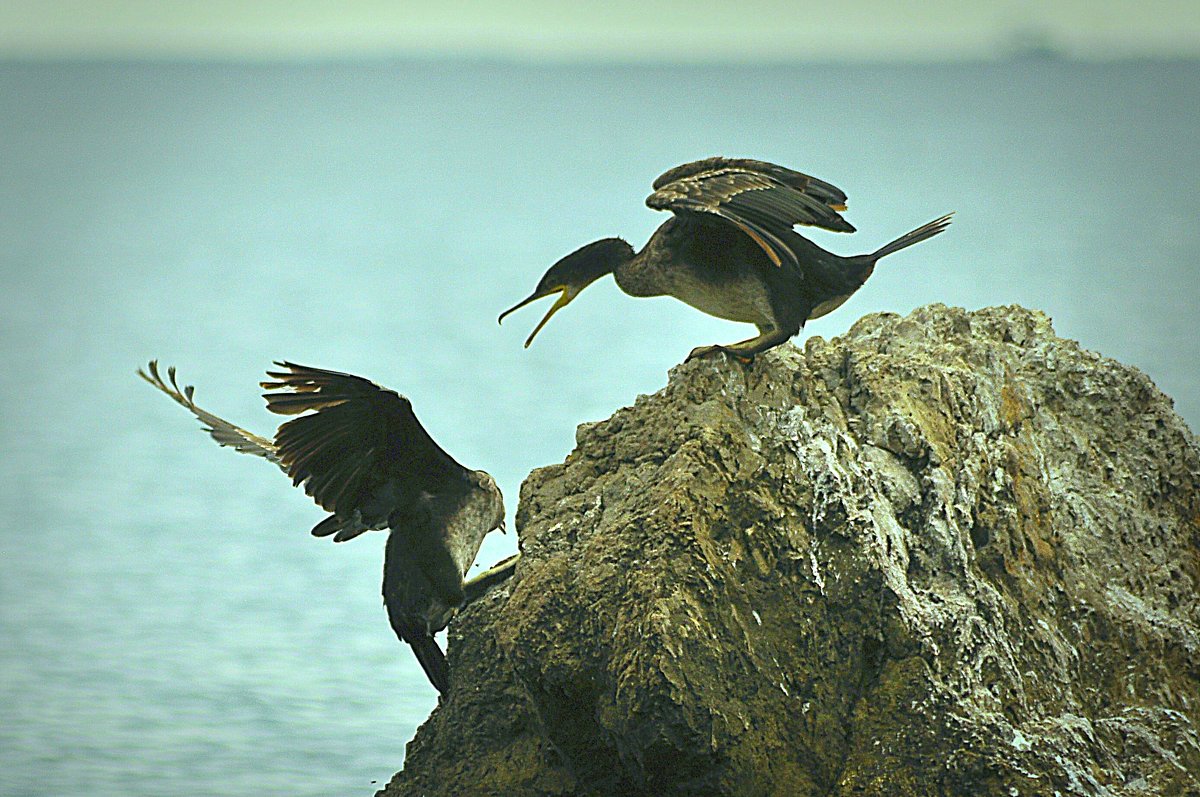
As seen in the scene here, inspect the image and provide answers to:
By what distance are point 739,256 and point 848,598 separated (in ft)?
3.33

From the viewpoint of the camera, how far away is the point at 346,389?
4.34 metres

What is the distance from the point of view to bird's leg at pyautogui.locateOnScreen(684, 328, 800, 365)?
14.3 ft

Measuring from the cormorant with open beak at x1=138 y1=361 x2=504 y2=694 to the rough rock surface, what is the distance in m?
0.13

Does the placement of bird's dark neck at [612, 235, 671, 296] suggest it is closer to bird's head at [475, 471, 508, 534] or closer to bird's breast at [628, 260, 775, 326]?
bird's breast at [628, 260, 775, 326]

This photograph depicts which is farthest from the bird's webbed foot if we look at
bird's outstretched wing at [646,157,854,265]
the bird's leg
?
bird's outstretched wing at [646,157,854,265]

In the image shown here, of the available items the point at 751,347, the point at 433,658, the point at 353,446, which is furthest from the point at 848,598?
the point at 353,446

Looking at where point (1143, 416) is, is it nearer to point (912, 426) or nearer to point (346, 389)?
point (912, 426)

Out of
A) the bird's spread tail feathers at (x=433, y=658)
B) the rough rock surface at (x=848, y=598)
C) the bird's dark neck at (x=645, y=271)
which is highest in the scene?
the bird's dark neck at (x=645, y=271)

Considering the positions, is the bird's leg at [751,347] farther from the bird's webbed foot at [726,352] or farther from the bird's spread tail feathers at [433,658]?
the bird's spread tail feathers at [433,658]

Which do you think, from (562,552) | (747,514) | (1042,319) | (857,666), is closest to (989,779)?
(857,666)

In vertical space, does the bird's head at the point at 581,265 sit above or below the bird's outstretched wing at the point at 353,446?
above

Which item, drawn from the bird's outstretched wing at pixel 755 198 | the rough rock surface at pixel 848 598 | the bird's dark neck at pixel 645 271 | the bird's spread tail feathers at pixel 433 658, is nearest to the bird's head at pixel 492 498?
the rough rock surface at pixel 848 598

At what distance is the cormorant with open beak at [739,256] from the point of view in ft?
14.0

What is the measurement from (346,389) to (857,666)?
1.53 metres
